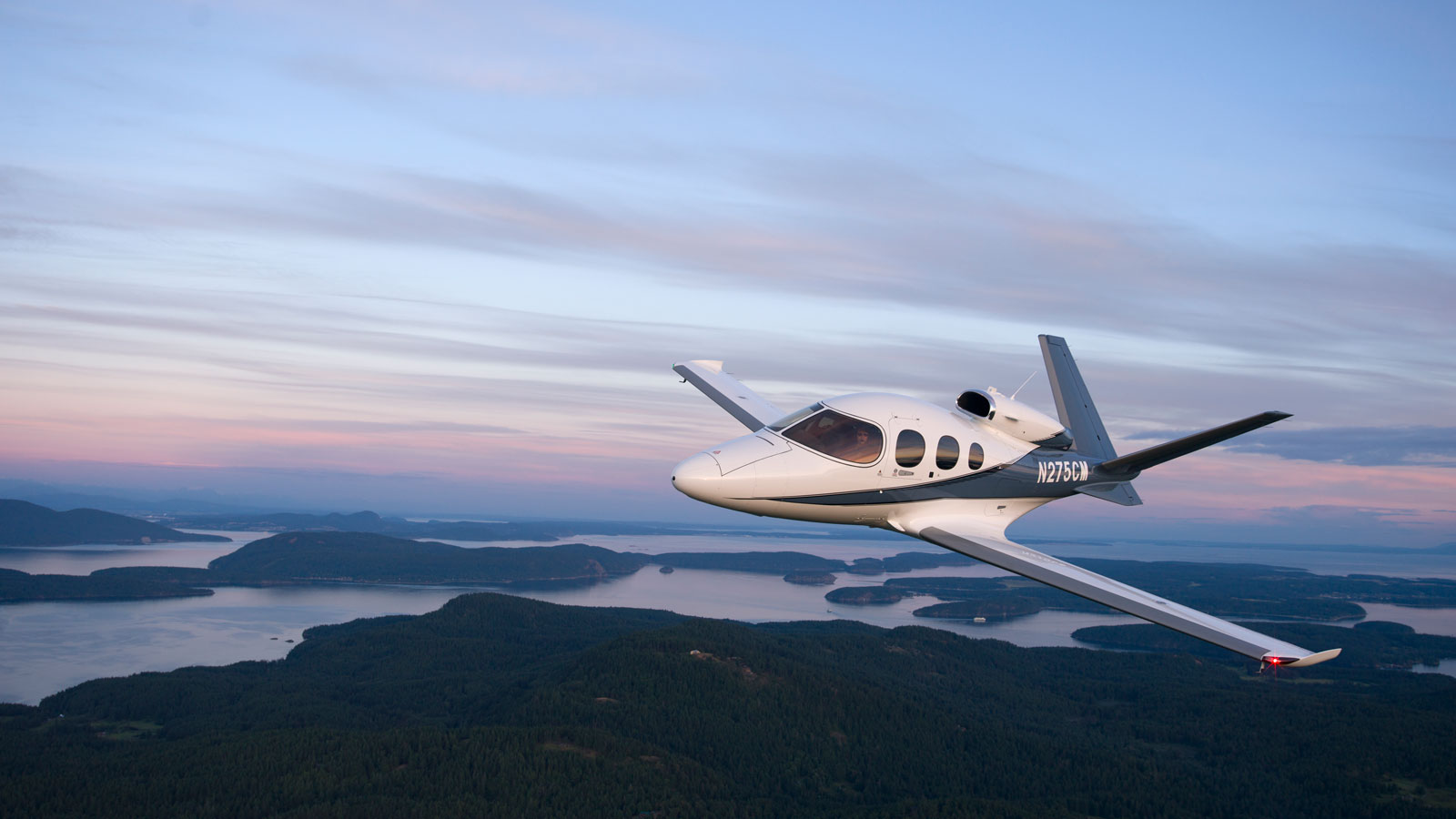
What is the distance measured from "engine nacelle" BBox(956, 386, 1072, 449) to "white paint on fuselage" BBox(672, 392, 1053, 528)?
345 mm

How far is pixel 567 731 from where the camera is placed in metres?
Result: 174

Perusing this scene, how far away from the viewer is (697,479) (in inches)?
729

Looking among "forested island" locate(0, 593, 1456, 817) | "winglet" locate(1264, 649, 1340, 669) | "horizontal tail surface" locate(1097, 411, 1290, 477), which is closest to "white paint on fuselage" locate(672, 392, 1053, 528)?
"horizontal tail surface" locate(1097, 411, 1290, 477)

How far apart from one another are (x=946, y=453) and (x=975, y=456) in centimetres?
104

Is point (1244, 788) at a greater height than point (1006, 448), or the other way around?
point (1006, 448)

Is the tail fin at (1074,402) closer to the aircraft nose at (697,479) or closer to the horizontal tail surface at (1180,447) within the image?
the horizontal tail surface at (1180,447)

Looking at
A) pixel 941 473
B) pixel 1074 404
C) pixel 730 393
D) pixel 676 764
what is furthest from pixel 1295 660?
pixel 676 764

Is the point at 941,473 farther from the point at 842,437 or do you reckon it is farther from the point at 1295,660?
the point at 1295,660

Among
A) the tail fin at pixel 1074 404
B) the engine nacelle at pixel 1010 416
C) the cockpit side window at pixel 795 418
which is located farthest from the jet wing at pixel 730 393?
the tail fin at pixel 1074 404

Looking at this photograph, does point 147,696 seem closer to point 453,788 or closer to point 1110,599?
point 453,788

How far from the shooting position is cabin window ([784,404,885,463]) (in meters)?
20.3

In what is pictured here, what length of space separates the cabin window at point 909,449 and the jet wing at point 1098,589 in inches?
61.5

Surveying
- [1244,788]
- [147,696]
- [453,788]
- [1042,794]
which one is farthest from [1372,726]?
[147,696]

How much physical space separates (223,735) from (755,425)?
19169 cm
